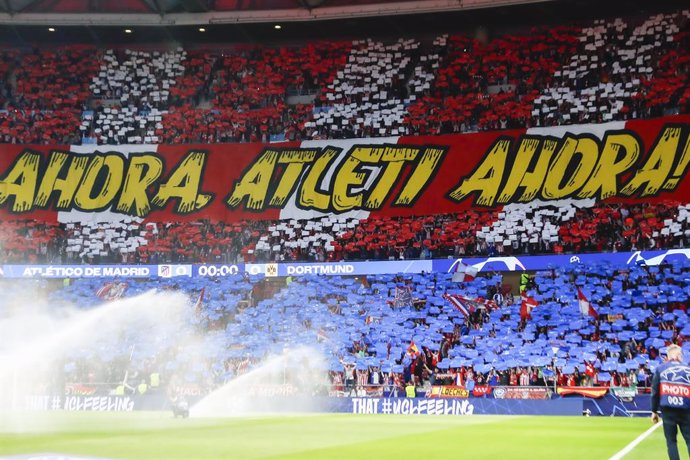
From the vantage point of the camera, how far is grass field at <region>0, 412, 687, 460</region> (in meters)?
17.5

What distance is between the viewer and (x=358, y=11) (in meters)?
52.0

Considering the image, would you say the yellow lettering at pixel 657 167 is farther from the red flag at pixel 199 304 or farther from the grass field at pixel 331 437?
the red flag at pixel 199 304

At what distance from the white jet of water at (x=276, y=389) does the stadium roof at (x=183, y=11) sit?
2063 centimetres

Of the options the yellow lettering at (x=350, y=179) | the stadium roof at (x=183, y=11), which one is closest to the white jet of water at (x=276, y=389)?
the yellow lettering at (x=350, y=179)

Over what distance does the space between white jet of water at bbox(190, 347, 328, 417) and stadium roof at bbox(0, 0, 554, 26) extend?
812 inches

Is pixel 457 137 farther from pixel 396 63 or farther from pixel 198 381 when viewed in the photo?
pixel 198 381

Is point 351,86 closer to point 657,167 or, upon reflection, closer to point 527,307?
point 657,167

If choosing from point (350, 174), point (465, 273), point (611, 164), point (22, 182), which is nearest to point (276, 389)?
point (465, 273)

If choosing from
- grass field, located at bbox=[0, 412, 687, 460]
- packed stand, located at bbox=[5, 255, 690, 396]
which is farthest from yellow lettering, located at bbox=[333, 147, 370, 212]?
grass field, located at bbox=[0, 412, 687, 460]

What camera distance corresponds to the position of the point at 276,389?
37.2m

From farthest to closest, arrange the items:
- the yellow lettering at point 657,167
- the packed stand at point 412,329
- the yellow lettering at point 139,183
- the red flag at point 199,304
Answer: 1. the yellow lettering at point 139,183
2. the red flag at point 199,304
3. the yellow lettering at point 657,167
4. the packed stand at point 412,329

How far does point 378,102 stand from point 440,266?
11686mm

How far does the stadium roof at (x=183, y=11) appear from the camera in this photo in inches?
2047

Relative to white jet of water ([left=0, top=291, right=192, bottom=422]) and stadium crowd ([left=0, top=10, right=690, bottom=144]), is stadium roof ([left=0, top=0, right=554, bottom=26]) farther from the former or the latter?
white jet of water ([left=0, top=291, right=192, bottom=422])
